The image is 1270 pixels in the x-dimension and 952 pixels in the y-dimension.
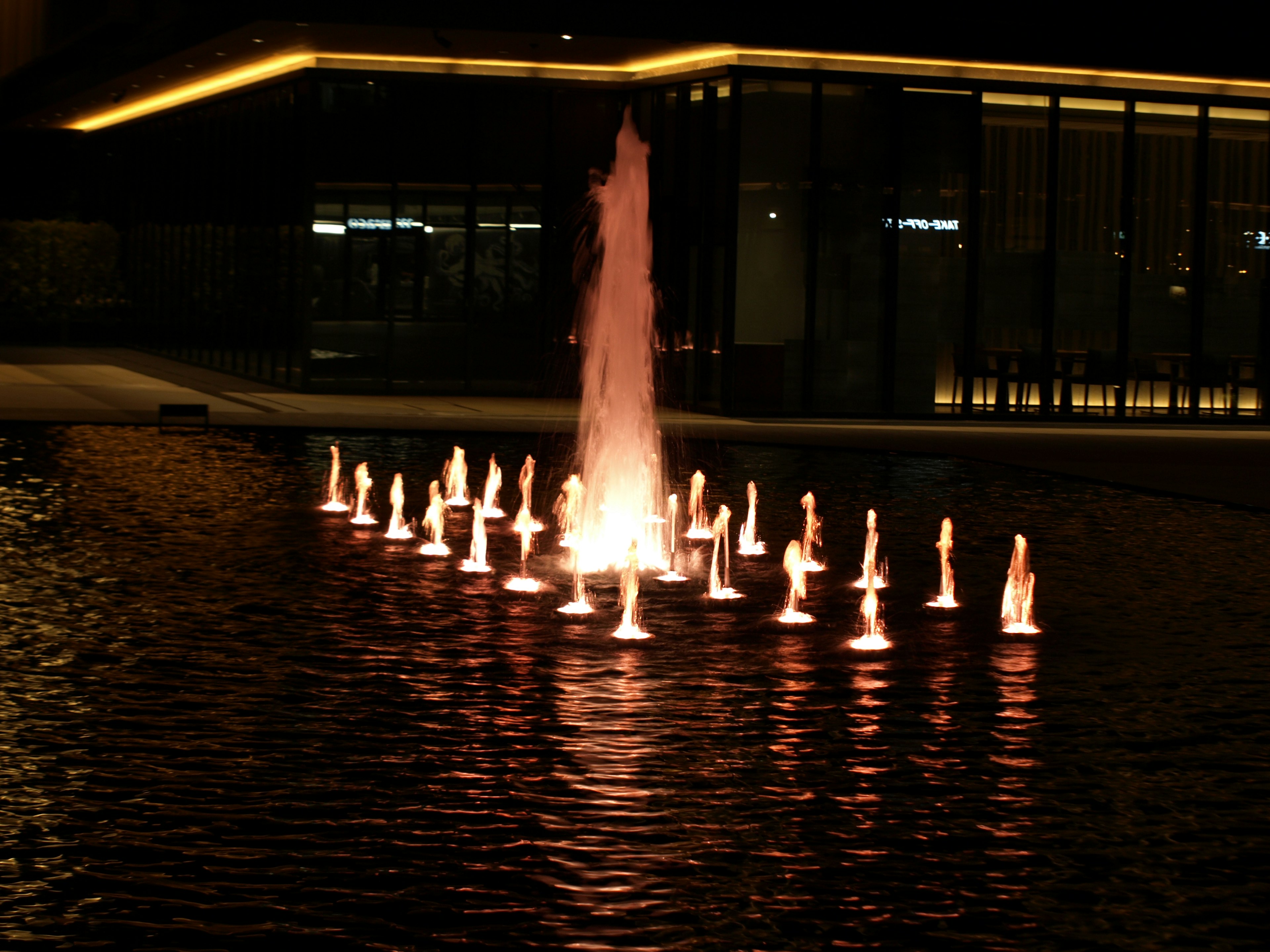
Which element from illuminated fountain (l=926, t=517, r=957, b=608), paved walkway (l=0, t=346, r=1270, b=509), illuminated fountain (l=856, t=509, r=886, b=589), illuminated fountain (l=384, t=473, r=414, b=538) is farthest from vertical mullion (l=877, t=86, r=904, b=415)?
illuminated fountain (l=926, t=517, r=957, b=608)

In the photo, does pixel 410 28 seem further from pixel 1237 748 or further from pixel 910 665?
pixel 1237 748

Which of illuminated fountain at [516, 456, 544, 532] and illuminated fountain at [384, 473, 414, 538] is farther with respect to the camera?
illuminated fountain at [516, 456, 544, 532]

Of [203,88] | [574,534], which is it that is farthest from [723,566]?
[203,88]

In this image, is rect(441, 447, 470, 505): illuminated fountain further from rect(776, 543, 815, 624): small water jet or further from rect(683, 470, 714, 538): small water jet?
rect(776, 543, 815, 624): small water jet

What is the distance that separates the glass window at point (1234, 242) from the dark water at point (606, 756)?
575 inches

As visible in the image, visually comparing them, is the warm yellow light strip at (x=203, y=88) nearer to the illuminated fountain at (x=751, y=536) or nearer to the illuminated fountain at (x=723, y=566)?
the illuminated fountain at (x=751, y=536)

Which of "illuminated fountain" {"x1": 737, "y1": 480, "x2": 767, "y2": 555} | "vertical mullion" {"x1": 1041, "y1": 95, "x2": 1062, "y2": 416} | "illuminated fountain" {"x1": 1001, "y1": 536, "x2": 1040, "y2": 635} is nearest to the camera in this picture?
"illuminated fountain" {"x1": 1001, "y1": 536, "x2": 1040, "y2": 635}

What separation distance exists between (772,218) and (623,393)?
36.5 ft

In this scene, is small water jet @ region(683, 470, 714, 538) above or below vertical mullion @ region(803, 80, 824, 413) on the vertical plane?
below

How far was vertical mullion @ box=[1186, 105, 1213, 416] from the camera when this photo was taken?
26.1 m

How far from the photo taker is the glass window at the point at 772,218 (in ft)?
79.9

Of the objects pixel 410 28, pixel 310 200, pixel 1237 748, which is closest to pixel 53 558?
pixel 1237 748

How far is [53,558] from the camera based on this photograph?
1145cm

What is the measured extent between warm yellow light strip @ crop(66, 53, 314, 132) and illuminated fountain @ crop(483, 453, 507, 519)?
12.1m
